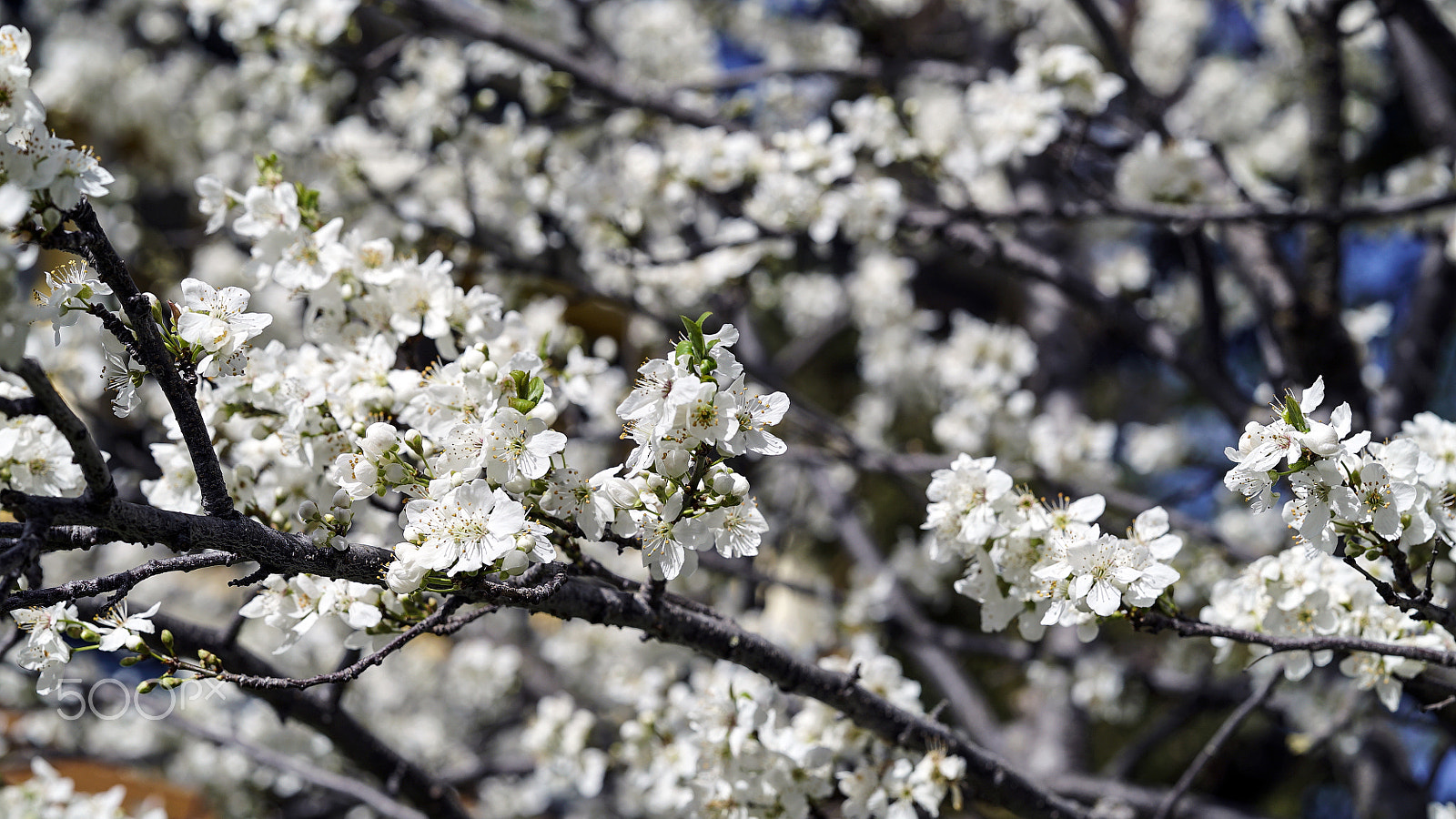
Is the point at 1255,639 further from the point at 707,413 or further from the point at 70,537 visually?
the point at 70,537

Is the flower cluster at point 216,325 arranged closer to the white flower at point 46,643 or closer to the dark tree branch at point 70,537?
the dark tree branch at point 70,537

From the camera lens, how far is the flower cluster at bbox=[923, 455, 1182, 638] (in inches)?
61.1

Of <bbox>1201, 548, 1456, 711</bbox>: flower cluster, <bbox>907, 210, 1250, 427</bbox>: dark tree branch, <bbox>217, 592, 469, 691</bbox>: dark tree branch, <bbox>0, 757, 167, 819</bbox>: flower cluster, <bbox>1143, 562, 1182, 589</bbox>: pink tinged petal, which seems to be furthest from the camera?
<bbox>907, 210, 1250, 427</bbox>: dark tree branch

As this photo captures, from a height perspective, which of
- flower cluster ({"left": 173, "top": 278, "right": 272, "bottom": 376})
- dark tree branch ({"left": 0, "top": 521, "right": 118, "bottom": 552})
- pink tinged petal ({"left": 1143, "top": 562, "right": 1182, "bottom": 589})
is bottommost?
dark tree branch ({"left": 0, "top": 521, "right": 118, "bottom": 552})

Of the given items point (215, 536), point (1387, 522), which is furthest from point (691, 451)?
point (1387, 522)

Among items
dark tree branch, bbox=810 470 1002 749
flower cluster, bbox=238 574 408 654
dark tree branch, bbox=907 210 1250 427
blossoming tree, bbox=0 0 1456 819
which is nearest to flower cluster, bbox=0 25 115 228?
blossoming tree, bbox=0 0 1456 819

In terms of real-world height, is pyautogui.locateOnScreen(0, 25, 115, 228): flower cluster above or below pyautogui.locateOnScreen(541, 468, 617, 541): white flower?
above

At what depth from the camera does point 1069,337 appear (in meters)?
5.36

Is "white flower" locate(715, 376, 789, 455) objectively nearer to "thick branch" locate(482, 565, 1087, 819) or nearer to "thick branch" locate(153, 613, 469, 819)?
"thick branch" locate(482, 565, 1087, 819)

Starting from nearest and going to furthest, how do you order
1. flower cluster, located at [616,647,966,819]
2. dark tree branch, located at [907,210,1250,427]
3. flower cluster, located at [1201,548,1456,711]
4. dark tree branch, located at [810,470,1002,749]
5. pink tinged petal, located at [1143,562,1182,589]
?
pink tinged petal, located at [1143,562,1182,589], flower cluster, located at [1201,548,1456,711], flower cluster, located at [616,647,966,819], dark tree branch, located at [907,210,1250,427], dark tree branch, located at [810,470,1002,749]

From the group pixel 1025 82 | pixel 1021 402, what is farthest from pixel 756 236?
pixel 1021 402

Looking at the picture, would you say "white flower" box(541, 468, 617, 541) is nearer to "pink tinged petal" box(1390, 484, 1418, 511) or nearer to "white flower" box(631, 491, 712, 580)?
"white flower" box(631, 491, 712, 580)

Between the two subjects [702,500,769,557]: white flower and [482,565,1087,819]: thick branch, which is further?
[482,565,1087,819]: thick branch

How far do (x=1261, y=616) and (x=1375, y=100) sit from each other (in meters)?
5.49
